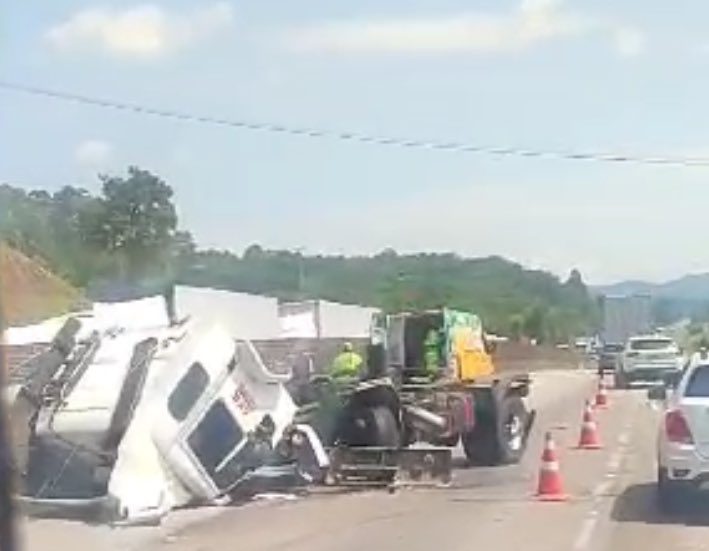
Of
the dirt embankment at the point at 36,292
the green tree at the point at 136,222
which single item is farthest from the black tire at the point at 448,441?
the green tree at the point at 136,222

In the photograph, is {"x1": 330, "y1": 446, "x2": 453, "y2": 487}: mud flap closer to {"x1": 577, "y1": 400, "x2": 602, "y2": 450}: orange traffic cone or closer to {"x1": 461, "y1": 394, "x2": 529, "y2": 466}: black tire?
{"x1": 461, "y1": 394, "x2": 529, "y2": 466}: black tire

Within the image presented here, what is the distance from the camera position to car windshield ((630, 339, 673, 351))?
50.1 metres

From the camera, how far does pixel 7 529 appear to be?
4879 millimetres

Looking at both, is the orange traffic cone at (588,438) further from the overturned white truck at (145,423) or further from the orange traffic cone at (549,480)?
the orange traffic cone at (549,480)

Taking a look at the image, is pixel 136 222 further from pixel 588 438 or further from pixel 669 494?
pixel 669 494

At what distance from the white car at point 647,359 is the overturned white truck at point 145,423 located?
30.7 metres

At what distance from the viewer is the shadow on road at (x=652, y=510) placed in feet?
52.3

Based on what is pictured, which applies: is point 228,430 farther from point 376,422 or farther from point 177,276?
point 177,276

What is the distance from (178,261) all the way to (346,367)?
26.4 m

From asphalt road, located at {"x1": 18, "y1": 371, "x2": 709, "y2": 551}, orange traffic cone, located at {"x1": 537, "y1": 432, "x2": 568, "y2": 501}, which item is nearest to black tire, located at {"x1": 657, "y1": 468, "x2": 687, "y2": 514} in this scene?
asphalt road, located at {"x1": 18, "y1": 371, "x2": 709, "y2": 551}

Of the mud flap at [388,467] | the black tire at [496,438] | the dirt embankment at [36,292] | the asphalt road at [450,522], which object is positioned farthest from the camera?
the dirt embankment at [36,292]

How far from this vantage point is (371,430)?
21188mm

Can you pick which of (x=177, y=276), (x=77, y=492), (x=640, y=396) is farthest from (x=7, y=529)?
(x=640, y=396)

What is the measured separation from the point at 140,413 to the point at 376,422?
410cm
